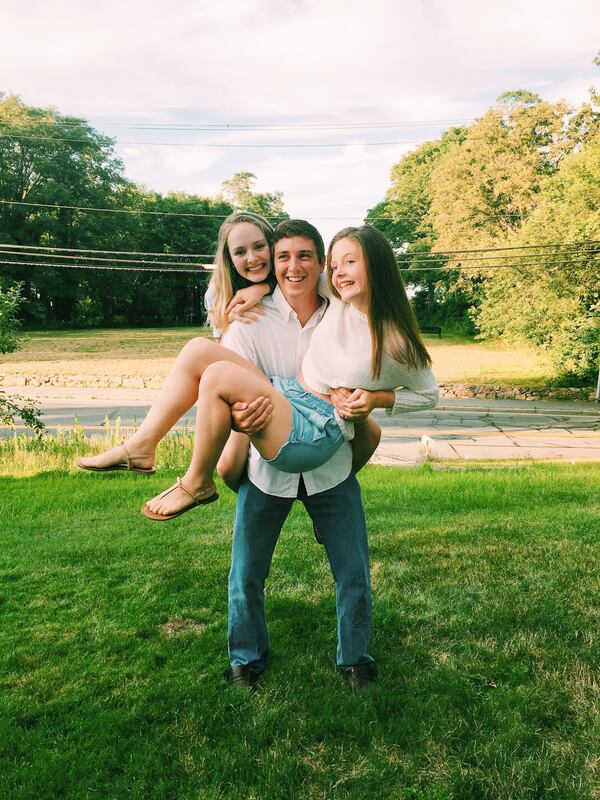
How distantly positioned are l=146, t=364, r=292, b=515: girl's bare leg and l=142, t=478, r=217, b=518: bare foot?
17cm

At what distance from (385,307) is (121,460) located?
131cm

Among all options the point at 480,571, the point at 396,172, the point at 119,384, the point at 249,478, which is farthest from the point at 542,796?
the point at 396,172

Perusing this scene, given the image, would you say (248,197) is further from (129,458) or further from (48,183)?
(129,458)

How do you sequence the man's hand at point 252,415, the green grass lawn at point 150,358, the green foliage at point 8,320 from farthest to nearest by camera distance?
the green grass lawn at point 150,358, the green foliage at point 8,320, the man's hand at point 252,415

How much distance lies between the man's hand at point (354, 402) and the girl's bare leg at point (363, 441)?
244 millimetres

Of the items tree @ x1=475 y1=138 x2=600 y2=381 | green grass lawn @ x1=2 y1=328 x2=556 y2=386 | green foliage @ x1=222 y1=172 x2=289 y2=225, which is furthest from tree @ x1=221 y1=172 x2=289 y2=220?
tree @ x1=475 y1=138 x2=600 y2=381

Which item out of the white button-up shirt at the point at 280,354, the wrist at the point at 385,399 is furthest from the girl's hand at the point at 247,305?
the wrist at the point at 385,399

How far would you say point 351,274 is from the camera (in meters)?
2.55

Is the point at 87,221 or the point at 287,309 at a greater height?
the point at 87,221

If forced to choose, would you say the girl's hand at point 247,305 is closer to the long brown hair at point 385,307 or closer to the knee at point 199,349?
the knee at point 199,349

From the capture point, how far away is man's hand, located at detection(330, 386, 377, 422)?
2.53 metres

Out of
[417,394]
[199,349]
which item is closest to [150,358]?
[199,349]

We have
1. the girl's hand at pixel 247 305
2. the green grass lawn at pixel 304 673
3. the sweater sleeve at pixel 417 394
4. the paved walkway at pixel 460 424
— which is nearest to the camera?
the green grass lawn at pixel 304 673

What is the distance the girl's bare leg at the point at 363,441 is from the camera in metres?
2.84
